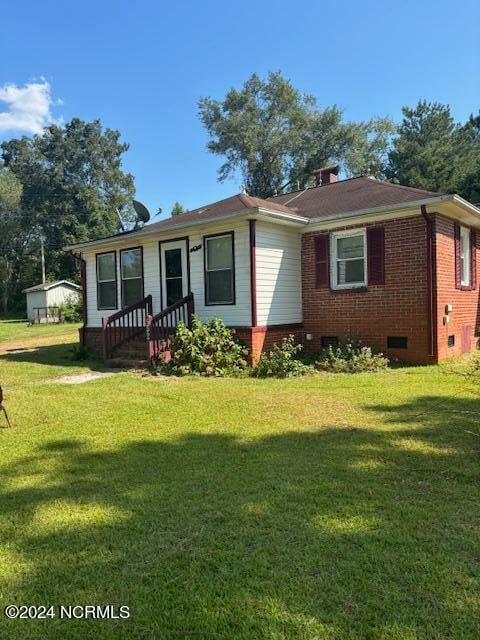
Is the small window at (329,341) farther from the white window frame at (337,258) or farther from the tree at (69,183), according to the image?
the tree at (69,183)

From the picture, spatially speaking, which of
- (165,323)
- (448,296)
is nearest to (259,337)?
(165,323)

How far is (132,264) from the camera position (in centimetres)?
1304

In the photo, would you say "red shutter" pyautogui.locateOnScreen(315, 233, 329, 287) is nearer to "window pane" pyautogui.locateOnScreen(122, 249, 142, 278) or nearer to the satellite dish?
"window pane" pyautogui.locateOnScreen(122, 249, 142, 278)

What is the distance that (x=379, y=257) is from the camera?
402 inches

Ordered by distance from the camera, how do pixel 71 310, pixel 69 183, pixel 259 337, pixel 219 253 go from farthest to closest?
pixel 69 183
pixel 71 310
pixel 219 253
pixel 259 337

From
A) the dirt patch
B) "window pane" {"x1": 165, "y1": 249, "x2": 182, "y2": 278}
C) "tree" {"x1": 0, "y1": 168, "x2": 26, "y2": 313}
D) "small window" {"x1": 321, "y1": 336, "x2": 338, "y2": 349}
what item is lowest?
the dirt patch

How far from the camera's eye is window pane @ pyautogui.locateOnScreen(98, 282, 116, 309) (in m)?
13.6

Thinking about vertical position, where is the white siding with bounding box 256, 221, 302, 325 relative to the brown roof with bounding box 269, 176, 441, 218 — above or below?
below

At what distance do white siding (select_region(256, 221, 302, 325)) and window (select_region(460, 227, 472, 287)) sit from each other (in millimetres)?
3837

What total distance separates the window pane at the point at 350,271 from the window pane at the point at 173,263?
385cm

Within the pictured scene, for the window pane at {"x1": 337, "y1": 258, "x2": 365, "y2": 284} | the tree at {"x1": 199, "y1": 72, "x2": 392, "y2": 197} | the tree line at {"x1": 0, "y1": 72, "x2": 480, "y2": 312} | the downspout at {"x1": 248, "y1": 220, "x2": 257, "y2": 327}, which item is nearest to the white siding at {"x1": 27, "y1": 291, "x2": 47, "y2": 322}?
the tree line at {"x1": 0, "y1": 72, "x2": 480, "y2": 312}

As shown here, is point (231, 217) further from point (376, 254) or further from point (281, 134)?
point (281, 134)

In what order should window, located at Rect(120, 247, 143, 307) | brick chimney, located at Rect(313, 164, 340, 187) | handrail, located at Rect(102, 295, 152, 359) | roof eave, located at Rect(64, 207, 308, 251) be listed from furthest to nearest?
brick chimney, located at Rect(313, 164, 340, 187) → window, located at Rect(120, 247, 143, 307) → handrail, located at Rect(102, 295, 152, 359) → roof eave, located at Rect(64, 207, 308, 251)

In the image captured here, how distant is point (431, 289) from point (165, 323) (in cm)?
563
